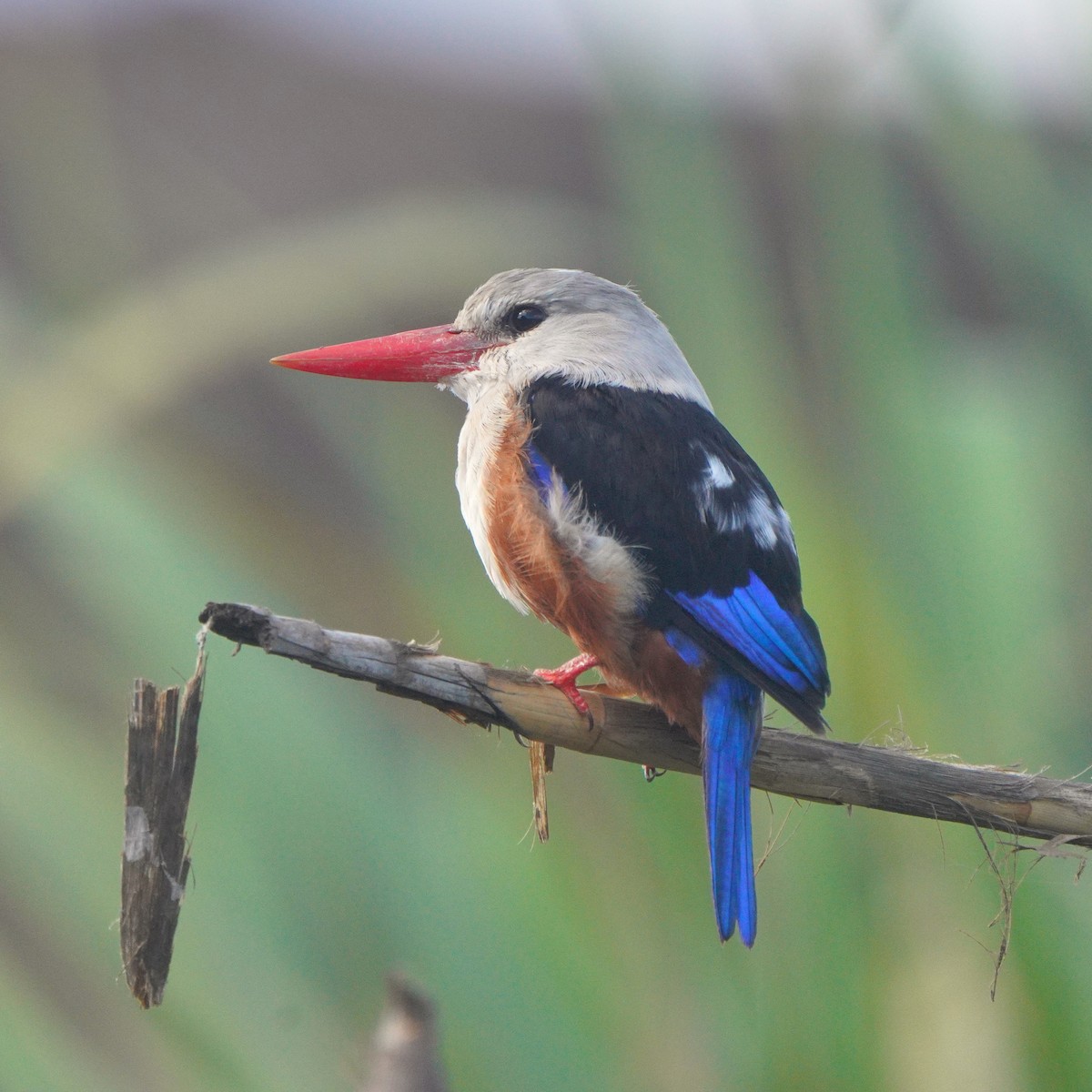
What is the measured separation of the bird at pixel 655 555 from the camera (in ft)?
5.55

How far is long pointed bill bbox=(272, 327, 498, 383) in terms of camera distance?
Result: 2.13 m

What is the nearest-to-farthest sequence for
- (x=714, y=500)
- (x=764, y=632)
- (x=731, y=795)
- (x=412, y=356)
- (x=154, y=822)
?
(x=154, y=822)
(x=731, y=795)
(x=764, y=632)
(x=714, y=500)
(x=412, y=356)

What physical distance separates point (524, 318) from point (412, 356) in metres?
0.21

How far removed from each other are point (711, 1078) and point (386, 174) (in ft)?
18.5

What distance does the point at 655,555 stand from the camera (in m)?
1.78

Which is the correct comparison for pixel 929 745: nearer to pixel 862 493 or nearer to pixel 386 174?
pixel 862 493

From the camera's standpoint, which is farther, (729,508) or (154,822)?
(729,508)

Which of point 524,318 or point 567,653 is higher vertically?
point 524,318

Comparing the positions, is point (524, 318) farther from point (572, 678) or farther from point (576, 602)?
point (572, 678)

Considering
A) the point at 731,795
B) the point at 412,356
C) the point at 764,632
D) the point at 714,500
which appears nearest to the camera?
the point at 731,795

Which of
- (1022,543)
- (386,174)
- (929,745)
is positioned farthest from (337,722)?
(386,174)

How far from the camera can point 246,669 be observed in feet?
7.79

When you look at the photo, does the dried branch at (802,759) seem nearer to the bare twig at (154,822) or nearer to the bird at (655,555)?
the bird at (655,555)

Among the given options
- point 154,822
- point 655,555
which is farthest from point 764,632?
point 154,822
